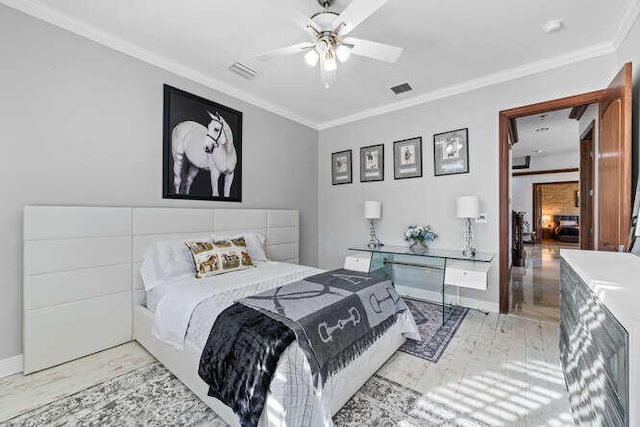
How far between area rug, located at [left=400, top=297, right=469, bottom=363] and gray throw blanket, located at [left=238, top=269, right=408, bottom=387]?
36cm

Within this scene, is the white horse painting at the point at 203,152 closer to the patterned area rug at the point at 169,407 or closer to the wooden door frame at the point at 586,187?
the patterned area rug at the point at 169,407

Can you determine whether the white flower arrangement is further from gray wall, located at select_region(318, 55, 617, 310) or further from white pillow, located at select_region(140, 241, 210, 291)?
white pillow, located at select_region(140, 241, 210, 291)

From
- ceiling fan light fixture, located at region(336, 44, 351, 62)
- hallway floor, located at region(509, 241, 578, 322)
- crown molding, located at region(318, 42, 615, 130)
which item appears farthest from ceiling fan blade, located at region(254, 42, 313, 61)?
hallway floor, located at region(509, 241, 578, 322)

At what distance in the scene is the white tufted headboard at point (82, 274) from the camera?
2002 millimetres

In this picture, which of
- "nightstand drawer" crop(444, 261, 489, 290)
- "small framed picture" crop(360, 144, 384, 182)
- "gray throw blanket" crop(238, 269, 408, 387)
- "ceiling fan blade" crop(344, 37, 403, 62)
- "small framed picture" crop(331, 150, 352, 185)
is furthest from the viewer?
"small framed picture" crop(331, 150, 352, 185)

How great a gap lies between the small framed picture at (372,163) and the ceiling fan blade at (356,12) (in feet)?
7.70

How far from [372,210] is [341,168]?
995mm

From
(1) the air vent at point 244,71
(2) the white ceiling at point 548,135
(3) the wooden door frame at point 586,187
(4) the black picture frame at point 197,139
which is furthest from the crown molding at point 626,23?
(4) the black picture frame at point 197,139

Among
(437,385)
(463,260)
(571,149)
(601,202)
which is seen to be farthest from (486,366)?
(571,149)

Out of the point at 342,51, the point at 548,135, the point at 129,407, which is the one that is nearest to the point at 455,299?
the point at 342,51

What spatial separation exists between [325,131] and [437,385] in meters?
3.92

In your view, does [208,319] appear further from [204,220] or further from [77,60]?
[77,60]

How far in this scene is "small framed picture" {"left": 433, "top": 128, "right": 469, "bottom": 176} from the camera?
334cm

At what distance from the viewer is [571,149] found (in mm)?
7027
